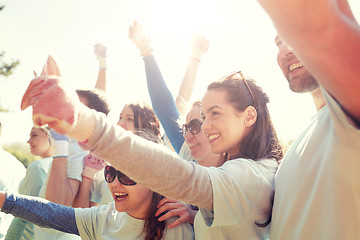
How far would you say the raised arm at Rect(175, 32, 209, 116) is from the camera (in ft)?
11.3

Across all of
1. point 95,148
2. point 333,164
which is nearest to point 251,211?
point 333,164

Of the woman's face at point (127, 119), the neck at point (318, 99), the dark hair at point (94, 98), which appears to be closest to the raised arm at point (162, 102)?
the woman's face at point (127, 119)

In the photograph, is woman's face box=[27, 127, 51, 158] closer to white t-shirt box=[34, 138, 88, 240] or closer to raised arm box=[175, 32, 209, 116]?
white t-shirt box=[34, 138, 88, 240]

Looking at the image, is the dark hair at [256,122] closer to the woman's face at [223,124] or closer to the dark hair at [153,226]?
the woman's face at [223,124]

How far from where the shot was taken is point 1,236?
3734 mm

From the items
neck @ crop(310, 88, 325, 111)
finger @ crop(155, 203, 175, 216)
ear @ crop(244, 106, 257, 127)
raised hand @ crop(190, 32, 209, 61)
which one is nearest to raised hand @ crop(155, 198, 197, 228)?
finger @ crop(155, 203, 175, 216)

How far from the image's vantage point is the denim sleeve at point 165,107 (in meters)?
2.67

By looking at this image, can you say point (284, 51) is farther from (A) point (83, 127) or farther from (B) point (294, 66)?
(A) point (83, 127)

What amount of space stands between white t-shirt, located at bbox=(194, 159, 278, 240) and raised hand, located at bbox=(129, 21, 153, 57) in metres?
1.92

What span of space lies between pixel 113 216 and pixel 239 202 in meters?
1.13

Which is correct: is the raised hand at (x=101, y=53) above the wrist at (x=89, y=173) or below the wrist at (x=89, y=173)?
above

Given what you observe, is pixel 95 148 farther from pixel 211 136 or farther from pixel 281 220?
pixel 211 136

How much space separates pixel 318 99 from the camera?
1418mm

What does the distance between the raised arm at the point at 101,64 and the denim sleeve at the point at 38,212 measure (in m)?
2.51
